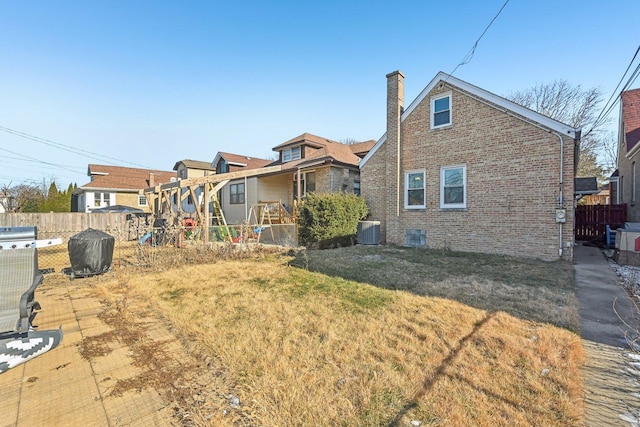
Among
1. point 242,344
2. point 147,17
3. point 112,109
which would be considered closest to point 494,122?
point 242,344

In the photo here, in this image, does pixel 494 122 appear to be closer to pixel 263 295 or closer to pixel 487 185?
pixel 487 185

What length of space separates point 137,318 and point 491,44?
11.2 metres

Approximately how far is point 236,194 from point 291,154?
5154 mm

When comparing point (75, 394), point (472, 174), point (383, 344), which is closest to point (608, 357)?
point (383, 344)

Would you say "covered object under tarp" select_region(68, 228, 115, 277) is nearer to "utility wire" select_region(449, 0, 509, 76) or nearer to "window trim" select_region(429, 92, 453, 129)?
"window trim" select_region(429, 92, 453, 129)

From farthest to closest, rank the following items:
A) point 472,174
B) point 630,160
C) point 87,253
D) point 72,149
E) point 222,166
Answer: point 72,149 → point 222,166 → point 630,160 → point 472,174 → point 87,253

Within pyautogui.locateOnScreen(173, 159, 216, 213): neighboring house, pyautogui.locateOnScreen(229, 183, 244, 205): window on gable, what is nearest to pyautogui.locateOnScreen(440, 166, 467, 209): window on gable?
pyautogui.locateOnScreen(229, 183, 244, 205): window on gable

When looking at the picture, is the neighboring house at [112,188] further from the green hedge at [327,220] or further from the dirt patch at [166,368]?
the dirt patch at [166,368]

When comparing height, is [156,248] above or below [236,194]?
below

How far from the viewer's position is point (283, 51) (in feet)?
38.1

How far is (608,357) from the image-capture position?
3002 mm

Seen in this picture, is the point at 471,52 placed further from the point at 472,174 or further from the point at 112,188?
the point at 112,188

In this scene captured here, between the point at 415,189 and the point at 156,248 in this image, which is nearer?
the point at 156,248

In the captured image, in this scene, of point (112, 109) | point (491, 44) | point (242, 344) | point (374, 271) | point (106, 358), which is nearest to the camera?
point (106, 358)
